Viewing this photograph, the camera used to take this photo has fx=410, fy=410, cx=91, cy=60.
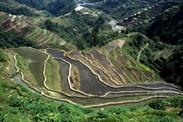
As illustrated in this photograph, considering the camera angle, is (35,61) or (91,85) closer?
(91,85)

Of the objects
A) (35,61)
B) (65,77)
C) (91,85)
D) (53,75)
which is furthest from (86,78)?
(35,61)

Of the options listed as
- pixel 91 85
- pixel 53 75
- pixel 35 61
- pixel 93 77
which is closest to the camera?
pixel 91 85

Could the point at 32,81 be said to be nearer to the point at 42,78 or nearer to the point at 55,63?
the point at 42,78

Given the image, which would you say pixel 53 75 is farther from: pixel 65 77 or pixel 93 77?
pixel 93 77

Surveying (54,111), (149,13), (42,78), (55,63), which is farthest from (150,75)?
(149,13)

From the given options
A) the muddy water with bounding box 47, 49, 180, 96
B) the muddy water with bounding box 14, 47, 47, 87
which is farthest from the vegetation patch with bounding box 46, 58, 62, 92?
the muddy water with bounding box 47, 49, 180, 96

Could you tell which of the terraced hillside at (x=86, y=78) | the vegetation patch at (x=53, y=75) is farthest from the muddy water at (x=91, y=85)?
the vegetation patch at (x=53, y=75)

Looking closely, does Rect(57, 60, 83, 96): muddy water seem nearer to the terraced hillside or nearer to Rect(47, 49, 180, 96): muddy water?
the terraced hillside

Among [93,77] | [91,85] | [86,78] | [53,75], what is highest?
[53,75]
